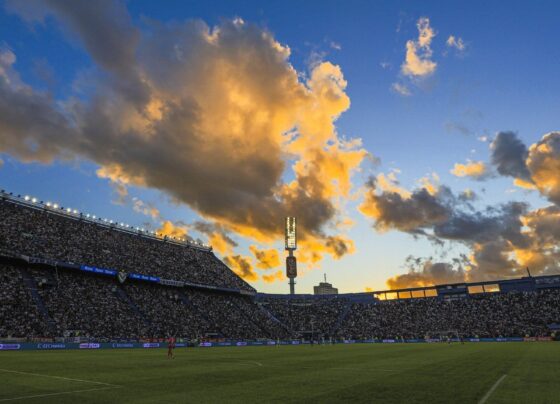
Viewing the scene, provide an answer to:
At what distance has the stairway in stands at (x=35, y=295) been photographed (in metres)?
52.0

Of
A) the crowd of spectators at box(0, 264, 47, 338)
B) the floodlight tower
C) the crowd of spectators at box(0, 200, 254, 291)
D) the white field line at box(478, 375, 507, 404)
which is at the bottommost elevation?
the white field line at box(478, 375, 507, 404)

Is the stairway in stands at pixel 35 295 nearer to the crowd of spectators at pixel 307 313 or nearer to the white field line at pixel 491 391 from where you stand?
the white field line at pixel 491 391

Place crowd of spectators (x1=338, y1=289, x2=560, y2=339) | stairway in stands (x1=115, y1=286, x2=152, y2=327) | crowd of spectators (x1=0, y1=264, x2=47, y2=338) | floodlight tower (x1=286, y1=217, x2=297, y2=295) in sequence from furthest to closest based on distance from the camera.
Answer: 1. floodlight tower (x1=286, y1=217, x2=297, y2=295)
2. crowd of spectators (x1=338, y1=289, x2=560, y2=339)
3. stairway in stands (x1=115, y1=286, x2=152, y2=327)
4. crowd of spectators (x1=0, y1=264, x2=47, y2=338)

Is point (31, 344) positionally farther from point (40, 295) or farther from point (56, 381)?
point (56, 381)

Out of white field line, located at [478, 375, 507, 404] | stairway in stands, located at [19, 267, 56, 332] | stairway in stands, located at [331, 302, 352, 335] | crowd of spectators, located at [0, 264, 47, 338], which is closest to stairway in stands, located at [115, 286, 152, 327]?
stairway in stands, located at [19, 267, 56, 332]

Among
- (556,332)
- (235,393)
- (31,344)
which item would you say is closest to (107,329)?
(31,344)

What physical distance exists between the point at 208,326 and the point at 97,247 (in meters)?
25.9

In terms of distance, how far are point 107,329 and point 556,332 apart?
79.2 metres

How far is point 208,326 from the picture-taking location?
75.9 meters

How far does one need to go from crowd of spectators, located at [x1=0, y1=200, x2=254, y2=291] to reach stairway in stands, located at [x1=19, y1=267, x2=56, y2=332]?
10.2ft

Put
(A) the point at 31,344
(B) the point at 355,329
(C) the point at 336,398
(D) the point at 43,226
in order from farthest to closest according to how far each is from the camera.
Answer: (B) the point at 355,329
(D) the point at 43,226
(A) the point at 31,344
(C) the point at 336,398

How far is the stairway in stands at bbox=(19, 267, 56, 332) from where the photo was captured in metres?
52.0

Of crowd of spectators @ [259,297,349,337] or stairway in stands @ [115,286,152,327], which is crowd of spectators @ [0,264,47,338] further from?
crowd of spectators @ [259,297,349,337]

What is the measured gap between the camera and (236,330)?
80.0 meters
